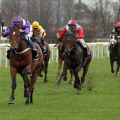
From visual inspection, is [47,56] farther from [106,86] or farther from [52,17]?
[52,17]

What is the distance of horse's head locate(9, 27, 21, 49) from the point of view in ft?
37.5

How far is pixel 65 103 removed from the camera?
39.5 ft

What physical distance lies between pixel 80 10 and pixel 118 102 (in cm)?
6175

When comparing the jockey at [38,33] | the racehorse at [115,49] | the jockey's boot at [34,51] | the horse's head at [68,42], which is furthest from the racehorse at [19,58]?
the racehorse at [115,49]

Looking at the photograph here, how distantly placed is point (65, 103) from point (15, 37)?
6.23 feet

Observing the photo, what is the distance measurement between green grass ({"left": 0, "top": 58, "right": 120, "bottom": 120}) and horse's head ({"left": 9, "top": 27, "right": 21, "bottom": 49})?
131 cm

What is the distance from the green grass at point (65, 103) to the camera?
10.3 meters

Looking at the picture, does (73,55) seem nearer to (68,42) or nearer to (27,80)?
(68,42)

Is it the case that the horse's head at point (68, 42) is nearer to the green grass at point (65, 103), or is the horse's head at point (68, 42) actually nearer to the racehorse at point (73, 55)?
the racehorse at point (73, 55)

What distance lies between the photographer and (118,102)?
12195 mm

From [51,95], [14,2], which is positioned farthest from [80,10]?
[51,95]

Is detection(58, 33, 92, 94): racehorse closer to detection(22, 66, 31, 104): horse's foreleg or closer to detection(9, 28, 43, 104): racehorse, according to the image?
detection(22, 66, 31, 104): horse's foreleg

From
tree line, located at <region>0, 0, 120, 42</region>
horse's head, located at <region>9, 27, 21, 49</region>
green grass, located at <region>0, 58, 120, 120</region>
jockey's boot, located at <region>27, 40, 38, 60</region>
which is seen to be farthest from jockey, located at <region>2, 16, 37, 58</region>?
tree line, located at <region>0, 0, 120, 42</region>

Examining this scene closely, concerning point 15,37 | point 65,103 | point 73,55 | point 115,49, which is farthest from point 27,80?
point 115,49
